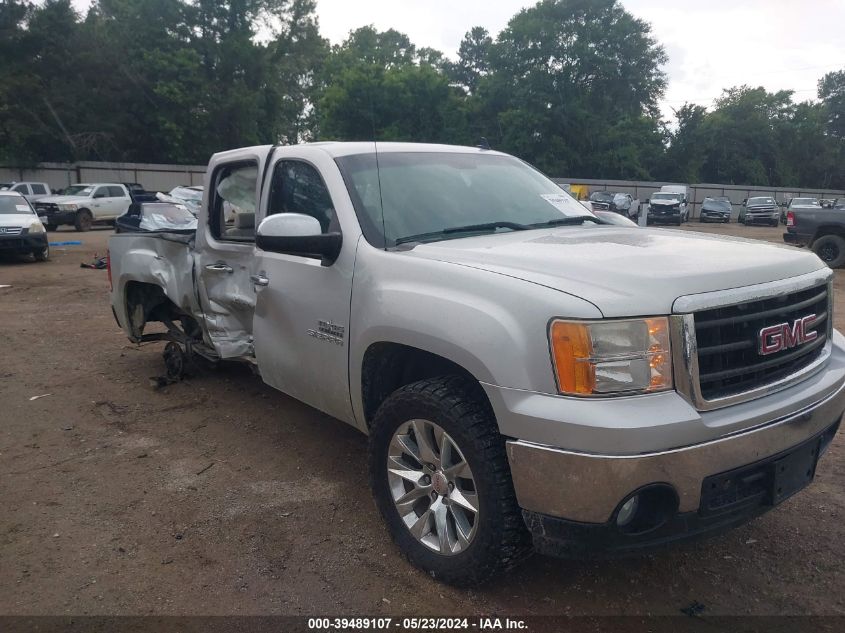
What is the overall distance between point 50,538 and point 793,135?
219ft

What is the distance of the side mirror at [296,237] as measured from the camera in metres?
3.22

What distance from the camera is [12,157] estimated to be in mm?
37188

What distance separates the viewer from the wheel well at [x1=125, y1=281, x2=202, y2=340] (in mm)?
5797

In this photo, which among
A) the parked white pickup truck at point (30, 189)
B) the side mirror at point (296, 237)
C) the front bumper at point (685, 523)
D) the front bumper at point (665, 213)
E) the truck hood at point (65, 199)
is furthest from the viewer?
the front bumper at point (665, 213)

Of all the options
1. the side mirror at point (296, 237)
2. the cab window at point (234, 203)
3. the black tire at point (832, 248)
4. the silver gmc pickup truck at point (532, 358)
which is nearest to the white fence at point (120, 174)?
the black tire at point (832, 248)

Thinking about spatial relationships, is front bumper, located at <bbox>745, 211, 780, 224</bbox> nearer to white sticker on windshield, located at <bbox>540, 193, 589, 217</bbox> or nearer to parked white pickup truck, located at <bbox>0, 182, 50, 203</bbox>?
parked white pickup truck, located at <bbox>0, 182, 50, 203</bbox>

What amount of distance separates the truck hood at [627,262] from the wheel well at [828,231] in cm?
1284

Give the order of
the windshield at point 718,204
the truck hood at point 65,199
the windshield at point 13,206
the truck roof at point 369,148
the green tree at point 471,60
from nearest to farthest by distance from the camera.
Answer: the truck roof at point 369,148 < the windshield at point 13,206 < the truck hood at point 65,199 < the windshield at point 718,204 < the green tree at point 471,60

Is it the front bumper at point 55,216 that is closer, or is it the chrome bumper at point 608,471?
the chrome bumper at point 608,471

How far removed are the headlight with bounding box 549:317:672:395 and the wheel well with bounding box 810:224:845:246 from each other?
1421cm

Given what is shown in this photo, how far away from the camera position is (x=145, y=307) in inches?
229

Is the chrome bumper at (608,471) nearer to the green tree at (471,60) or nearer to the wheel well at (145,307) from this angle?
the wheel well at (145,307)

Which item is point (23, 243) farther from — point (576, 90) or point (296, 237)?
point (576, 90)

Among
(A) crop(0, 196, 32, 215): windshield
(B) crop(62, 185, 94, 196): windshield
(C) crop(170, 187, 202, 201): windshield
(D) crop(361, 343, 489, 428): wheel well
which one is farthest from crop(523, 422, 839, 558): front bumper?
(B) crop(62, 185, 94, 196): windshield
